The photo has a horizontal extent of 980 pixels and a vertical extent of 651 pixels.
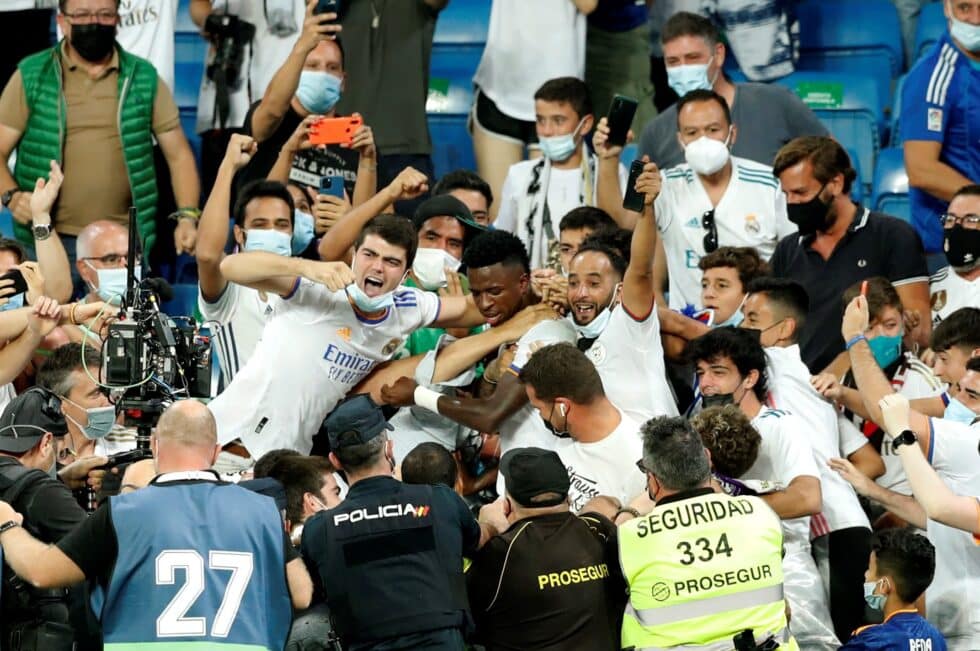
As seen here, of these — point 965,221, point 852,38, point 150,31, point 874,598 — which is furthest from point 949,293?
point 150,31

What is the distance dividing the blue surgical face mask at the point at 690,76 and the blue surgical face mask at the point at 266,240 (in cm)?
247

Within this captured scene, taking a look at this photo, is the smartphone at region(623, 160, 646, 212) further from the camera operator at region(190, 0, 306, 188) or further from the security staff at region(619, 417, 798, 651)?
the camera operator at region(190, 0, 306, 188)

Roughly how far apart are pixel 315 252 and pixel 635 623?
12.2 feet

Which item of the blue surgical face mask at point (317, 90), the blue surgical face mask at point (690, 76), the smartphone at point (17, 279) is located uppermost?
the blue surgical face mask at point (690, 76)

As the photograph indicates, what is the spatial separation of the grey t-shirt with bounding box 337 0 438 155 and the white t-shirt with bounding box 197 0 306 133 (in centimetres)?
42

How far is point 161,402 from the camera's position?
6289 millimetres

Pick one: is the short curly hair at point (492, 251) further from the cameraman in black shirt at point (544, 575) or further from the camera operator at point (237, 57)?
the camera operator at point (237, 57)

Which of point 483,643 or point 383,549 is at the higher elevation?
point 383,549

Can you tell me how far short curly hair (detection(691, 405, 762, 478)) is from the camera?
6320 mm

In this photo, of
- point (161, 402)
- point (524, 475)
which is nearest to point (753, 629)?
point (524, 475)

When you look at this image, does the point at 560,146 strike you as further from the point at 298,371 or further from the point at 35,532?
the point at 35,532

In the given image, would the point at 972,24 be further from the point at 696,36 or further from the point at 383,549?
the point at 383,549

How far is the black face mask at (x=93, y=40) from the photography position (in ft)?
31.2

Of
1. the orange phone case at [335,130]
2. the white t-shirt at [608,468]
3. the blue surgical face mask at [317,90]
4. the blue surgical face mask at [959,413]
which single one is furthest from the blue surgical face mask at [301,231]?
the blue surgical face mask at [959,413]
